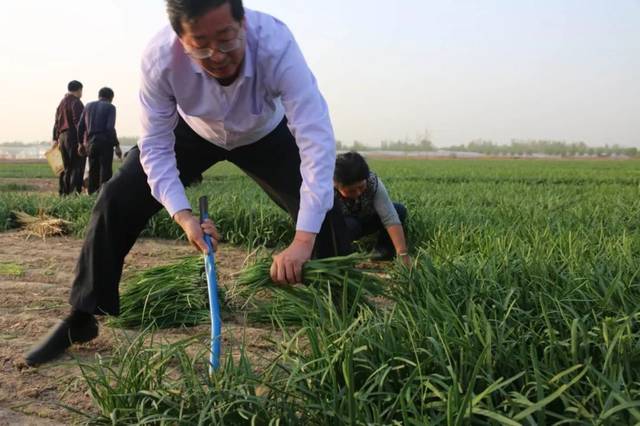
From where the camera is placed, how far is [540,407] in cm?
131

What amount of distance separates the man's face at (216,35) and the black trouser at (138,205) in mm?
580

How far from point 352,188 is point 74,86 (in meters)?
6.16

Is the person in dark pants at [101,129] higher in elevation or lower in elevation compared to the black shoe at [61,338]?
higher

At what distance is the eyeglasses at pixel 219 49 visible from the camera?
188cm

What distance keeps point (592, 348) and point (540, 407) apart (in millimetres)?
560

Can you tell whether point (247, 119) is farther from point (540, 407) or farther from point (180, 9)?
point (540, 407)

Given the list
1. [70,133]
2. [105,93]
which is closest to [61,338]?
[105,93]

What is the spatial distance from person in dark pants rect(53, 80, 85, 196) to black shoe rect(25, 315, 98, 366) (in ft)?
22.1

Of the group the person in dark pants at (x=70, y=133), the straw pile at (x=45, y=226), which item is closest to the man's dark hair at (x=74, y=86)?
the person in dark pants at (x=70, y=133)

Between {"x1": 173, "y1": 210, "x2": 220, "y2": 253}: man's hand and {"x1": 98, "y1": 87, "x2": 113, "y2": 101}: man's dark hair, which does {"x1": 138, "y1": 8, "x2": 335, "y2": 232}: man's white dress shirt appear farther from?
{"x1": 98, "y1": 87, "x2": 113, "y2": 101}: man's dark hair

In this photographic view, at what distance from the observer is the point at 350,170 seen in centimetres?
363

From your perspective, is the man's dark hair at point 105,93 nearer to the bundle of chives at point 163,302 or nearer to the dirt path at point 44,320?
the dirt path at point 44,320

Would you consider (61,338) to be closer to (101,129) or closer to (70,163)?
(101,129)

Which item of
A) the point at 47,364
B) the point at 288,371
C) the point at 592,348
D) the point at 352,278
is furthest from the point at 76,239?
the point at 592,348
